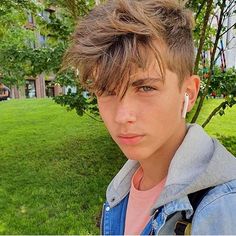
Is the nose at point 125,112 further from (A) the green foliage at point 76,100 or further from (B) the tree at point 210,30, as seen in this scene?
(A) the green foliage at point 76,100

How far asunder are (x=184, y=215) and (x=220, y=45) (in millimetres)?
4448

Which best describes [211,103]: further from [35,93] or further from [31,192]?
[35,93]

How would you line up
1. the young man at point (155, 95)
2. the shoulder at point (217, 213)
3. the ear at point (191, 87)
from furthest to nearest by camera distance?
1. the ear at point (191, 87)
2. the young man at point (155, 95)
3. the shoulder at point (217, 213)

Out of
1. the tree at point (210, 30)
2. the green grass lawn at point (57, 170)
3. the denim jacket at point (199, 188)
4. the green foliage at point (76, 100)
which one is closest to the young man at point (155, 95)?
the denim jacket at point (199, 188)

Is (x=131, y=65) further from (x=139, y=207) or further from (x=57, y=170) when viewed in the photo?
(x=57, y=170)

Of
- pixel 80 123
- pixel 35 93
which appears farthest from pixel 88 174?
pixel 35 93

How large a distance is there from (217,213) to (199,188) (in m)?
0.09

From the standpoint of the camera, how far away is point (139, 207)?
127 cm

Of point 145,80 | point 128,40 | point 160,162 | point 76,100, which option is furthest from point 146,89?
point 76,100

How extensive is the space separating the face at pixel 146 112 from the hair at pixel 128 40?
0.10ft

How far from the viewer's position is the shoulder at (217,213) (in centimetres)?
88

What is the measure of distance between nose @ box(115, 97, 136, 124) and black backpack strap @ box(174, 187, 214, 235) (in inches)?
11.1

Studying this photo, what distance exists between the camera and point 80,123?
9562 millimetres

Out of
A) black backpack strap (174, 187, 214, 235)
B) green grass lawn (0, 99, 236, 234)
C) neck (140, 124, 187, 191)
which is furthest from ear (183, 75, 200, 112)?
green grass lawn (0, 99, 236, 234)
